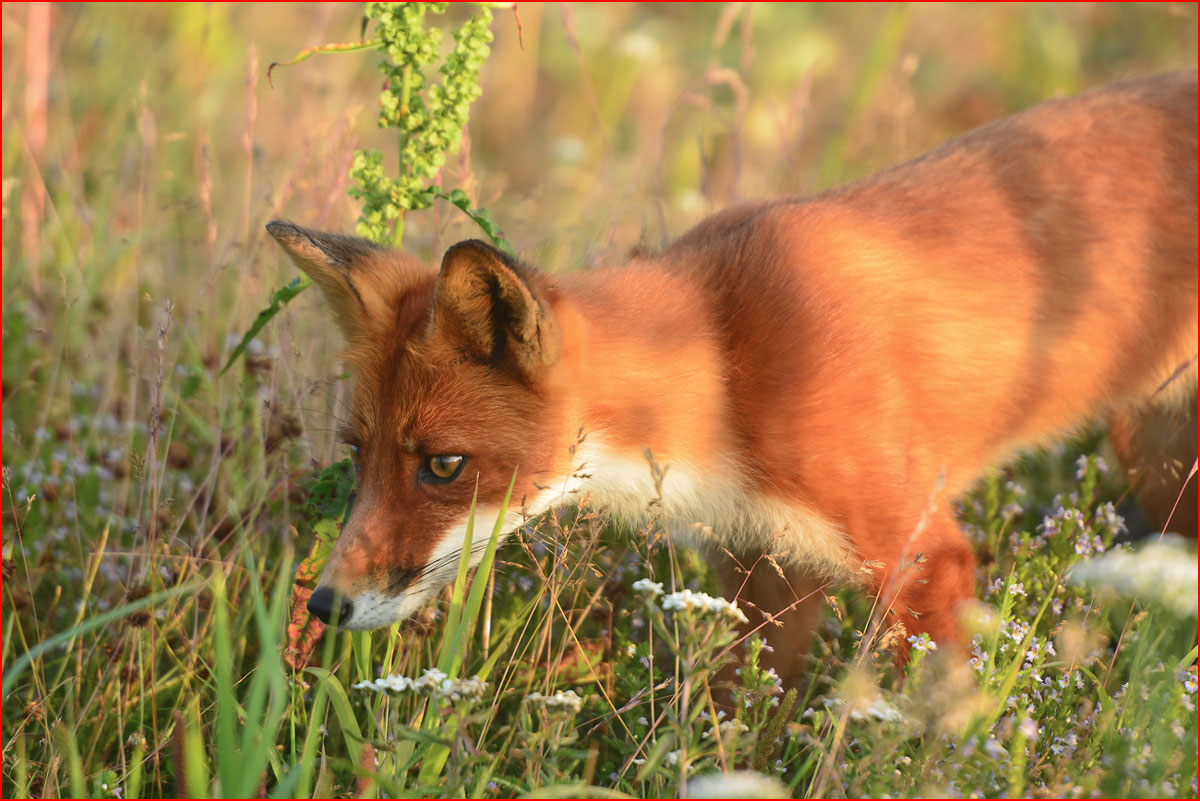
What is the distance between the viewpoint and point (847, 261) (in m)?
3.95

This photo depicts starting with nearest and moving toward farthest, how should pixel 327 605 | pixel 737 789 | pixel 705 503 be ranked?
pixel 737 789 < pixel 327 605 < pixel 705 503

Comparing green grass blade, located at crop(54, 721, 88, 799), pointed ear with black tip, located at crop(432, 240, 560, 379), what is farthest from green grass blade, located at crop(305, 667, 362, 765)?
pointed ear with black tip, located at crop(432, 240, 560, 379)

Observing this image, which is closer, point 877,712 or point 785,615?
point 877,712

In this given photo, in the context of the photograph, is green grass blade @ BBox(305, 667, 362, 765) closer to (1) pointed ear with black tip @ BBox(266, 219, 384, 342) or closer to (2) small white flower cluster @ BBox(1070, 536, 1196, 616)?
(1) pointed ear with black tip @ BBox(266, 219, 384, 342)

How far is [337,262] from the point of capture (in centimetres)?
363

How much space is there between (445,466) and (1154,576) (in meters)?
2.17

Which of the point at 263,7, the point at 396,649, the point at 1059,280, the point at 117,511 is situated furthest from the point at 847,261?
the point at 263,7

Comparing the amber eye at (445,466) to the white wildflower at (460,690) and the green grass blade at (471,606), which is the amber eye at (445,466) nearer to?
the green grass blade at (471,606)

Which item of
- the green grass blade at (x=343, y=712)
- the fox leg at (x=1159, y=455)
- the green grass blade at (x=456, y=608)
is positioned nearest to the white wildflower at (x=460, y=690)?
the green grass blade at (x=456, y=608)

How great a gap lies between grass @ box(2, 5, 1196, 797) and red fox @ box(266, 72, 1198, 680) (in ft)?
0.87

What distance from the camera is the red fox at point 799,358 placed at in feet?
11.5

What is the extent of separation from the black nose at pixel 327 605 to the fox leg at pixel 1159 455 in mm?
3754

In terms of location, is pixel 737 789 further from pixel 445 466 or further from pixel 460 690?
pixel 445 466

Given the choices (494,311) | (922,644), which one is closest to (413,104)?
(494,311)
